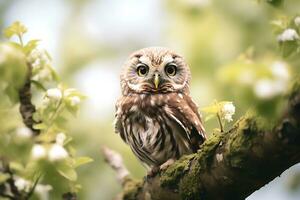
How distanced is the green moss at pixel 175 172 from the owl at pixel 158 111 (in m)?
0.25

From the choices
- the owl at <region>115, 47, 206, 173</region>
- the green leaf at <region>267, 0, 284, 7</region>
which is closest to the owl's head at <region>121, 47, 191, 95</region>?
the owl at <region>115, 47, 206, 173</region>

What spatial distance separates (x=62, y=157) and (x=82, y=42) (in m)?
4.54

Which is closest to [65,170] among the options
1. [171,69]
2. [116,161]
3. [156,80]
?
[156,80]

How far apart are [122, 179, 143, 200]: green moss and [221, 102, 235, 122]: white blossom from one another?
144 centimetres

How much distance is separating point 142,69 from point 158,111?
746 mm

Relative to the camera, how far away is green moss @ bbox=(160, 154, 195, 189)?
11.0ft

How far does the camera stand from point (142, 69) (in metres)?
4.78

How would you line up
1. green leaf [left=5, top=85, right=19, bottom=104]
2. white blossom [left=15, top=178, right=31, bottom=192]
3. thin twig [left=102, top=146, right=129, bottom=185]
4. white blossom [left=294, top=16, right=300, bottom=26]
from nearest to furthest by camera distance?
white blossom [left=294, top=16, right=300, bottom=26] → green leaf [left=5, top=85, right=19, bottom=104] → white blossom [left=15, top=178, right=31, bottom=192] → thin twig [left=102, top=146, right=129, bottom=185]

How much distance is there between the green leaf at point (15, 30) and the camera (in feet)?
10.0

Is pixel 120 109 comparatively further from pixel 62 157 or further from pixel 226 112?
pixel 62 157

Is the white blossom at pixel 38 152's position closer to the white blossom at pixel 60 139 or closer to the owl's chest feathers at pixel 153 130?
the white blossom at pixel 60 139

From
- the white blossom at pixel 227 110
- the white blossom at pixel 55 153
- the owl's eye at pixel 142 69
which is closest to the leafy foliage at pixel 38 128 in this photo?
the white blossom at pixel 55 153

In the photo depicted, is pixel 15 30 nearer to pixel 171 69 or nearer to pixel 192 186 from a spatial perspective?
pixel 192 186

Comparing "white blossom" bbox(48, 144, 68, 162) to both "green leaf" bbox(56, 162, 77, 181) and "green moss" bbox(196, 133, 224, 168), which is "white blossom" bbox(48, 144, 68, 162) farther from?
"green moss" bbox(196, 133, 224, 168)
